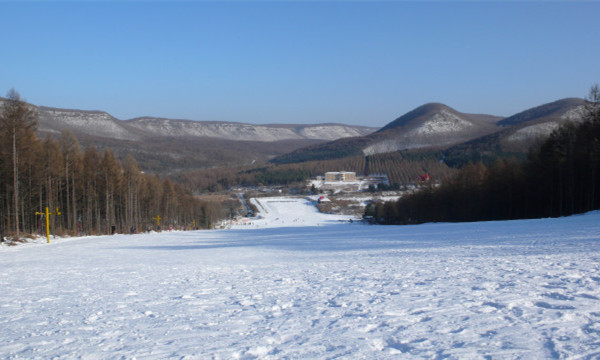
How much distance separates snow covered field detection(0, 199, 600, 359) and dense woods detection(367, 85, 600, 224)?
84.2 ft

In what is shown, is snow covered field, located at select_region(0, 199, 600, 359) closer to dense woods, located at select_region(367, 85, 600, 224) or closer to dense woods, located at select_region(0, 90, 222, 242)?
dense woods, located at select_region(0, 90, 222, 242)

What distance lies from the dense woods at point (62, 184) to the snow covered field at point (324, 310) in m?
17.5

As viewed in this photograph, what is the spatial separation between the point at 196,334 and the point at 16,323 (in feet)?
10.0

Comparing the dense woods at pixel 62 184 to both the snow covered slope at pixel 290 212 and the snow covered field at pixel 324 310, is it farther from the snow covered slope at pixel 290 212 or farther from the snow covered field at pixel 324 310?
the snow covered slope at pixel 290 212

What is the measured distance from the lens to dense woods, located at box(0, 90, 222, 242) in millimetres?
25828

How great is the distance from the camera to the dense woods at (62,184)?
2583 cm

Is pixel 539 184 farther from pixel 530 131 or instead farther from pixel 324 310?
pixel 530 131

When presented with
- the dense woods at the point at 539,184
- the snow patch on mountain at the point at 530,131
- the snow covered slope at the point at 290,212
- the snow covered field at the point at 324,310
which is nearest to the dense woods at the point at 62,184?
the snow covered field at the point at 324,310

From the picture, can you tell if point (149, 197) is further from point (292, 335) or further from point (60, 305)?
point (292, 335)

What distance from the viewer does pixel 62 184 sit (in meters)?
37.4

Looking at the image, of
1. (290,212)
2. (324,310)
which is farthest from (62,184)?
(290,212)

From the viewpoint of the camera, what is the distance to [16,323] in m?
6.48

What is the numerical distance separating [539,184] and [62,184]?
4059 centimetres

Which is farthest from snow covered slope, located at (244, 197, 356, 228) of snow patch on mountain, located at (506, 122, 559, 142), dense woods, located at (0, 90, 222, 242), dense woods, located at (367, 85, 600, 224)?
snow patch on mountain, located at (506, 122, 559, 142)
